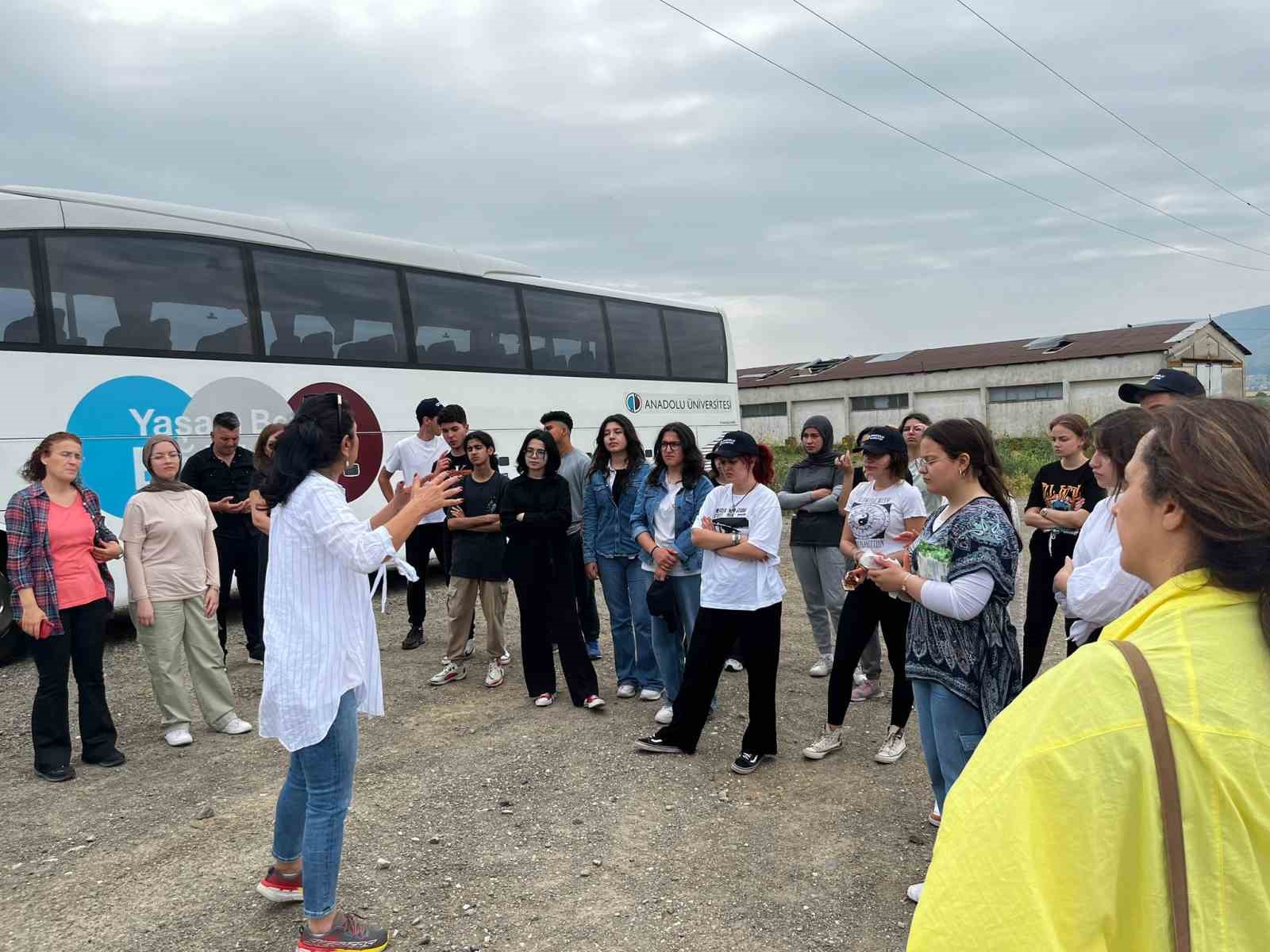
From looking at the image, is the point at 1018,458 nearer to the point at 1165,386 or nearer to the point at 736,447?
the point at 736,447

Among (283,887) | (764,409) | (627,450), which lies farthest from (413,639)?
(764,409)

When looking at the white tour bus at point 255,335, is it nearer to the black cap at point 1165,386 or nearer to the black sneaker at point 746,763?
the black sneaker at point 746,763

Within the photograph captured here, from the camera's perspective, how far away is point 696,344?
45.6 feet

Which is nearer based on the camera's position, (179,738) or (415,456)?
(179,738)

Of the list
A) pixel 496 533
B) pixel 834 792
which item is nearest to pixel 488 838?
pixel 834 792

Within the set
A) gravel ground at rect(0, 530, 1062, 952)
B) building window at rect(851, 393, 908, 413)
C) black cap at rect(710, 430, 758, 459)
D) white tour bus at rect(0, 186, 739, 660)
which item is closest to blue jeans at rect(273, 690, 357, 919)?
gravel ground at rect(0, 530, 1062, 952)

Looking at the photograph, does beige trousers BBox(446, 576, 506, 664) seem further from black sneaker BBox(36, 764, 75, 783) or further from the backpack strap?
the backpack strap

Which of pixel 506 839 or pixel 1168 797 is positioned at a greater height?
pixel 1168 797

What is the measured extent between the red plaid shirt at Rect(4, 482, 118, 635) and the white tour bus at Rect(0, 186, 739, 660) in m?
2.75

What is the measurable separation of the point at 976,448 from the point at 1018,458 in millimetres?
26176

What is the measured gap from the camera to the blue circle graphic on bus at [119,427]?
7.57 meters

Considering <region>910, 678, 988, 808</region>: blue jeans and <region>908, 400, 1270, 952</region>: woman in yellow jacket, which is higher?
<region>908, 400, 1270, 952</region>: woman in yellow jacket

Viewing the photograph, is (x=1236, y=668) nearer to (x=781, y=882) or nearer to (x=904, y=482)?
(x=781, y=882)

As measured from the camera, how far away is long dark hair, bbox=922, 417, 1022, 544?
3455 mm
